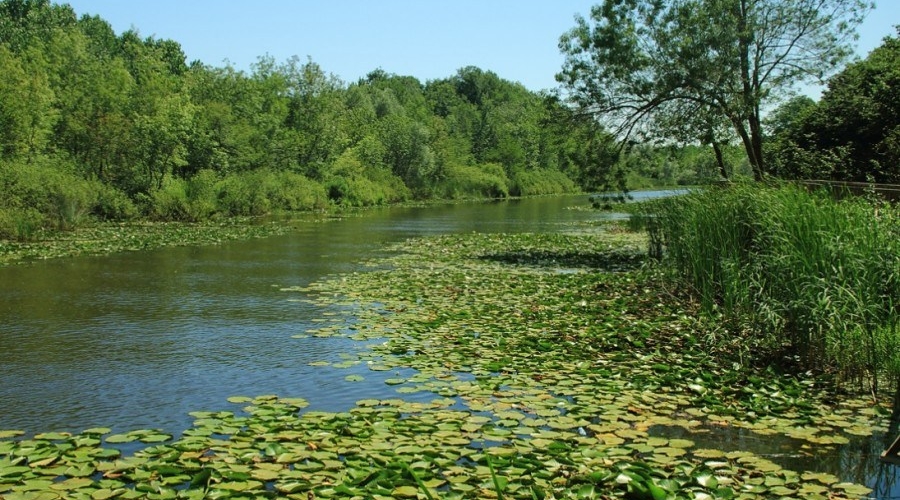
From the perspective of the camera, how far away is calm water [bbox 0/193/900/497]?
301 inches

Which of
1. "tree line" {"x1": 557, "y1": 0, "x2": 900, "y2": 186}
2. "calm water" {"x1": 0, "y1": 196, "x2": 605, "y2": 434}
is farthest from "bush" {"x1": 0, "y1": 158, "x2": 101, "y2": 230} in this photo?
"tree line" {"x1": 557, "y1": 0, "x2": 900, "y2": 186}

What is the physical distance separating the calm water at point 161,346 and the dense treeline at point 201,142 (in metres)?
9.71

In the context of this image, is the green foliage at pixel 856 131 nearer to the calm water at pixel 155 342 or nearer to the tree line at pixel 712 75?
the tree line at pixel 712 75

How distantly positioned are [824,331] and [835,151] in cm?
1942

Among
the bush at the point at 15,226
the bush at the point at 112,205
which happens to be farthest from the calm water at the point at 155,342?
the bush at the point at 112,205

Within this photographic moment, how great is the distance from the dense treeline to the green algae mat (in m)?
13.3

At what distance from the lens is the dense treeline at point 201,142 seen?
1151 inches

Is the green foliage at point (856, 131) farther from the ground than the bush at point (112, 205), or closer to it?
farther from the ground

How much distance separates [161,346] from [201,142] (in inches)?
1446

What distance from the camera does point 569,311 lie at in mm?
12977

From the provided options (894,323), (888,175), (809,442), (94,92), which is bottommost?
(809,442)

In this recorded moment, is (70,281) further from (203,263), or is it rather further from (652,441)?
(652,441)

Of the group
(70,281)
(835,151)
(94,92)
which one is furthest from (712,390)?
(94,92)

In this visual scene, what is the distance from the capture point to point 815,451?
653cm
